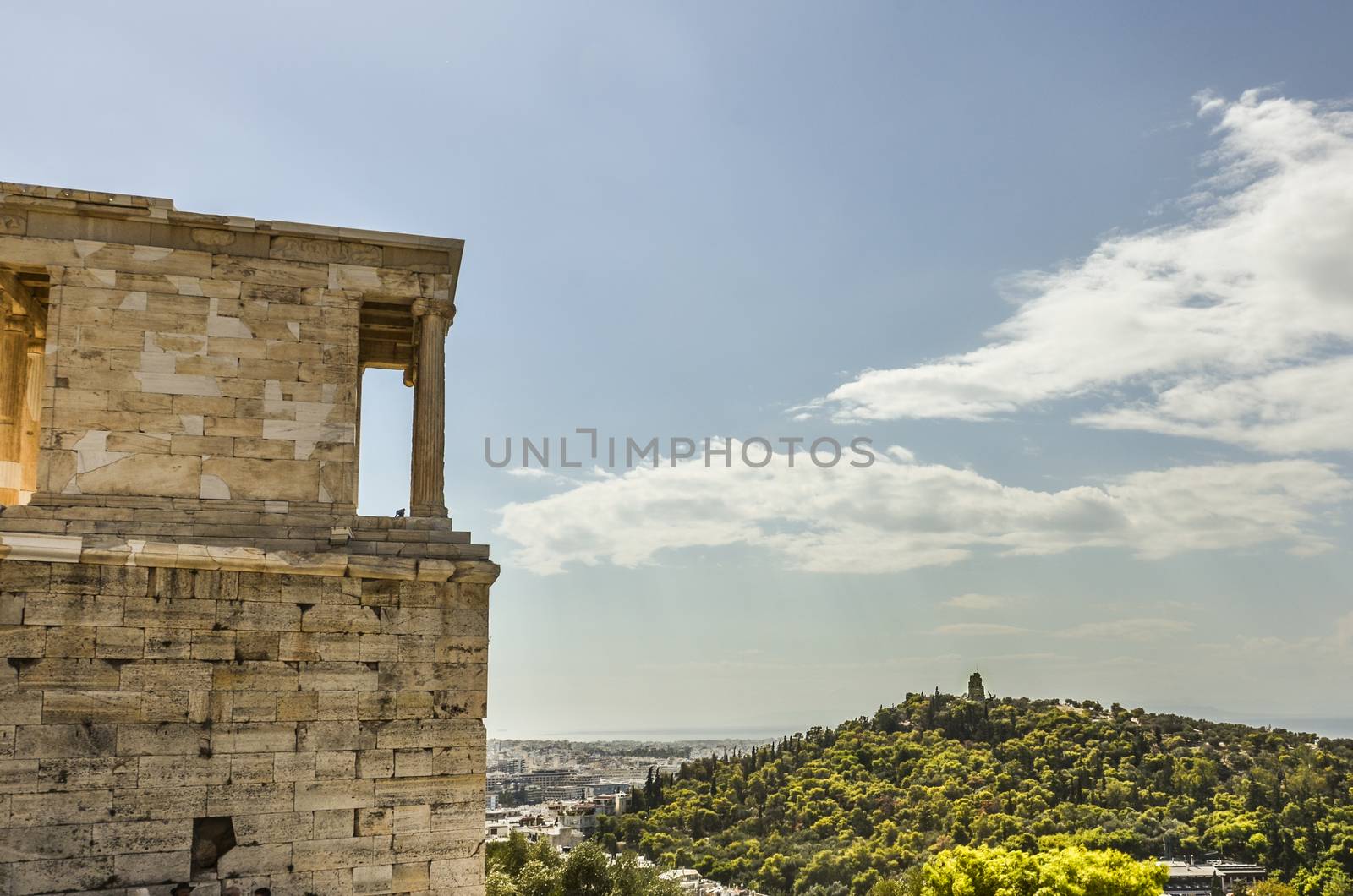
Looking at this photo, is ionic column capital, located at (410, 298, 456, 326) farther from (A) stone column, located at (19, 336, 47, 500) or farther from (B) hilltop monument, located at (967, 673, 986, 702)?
(B) hilltop monument, located at (967, 673, 986, 702)

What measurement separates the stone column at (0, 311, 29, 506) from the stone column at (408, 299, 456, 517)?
4.63m

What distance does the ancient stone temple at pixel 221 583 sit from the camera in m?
10.1

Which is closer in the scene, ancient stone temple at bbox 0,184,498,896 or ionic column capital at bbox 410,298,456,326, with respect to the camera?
ancient stone temple at bbox 0,184,498,896

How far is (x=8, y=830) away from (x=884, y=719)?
2711 inches

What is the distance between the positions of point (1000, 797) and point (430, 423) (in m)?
52.9

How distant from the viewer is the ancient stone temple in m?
10.1

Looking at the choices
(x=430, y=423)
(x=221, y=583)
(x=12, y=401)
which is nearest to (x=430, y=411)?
(x=430, y=423)

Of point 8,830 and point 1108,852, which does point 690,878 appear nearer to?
point 1108,852

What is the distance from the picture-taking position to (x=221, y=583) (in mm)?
10742

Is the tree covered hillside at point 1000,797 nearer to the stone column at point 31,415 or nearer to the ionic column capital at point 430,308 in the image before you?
the ionic column capital at point 430,308

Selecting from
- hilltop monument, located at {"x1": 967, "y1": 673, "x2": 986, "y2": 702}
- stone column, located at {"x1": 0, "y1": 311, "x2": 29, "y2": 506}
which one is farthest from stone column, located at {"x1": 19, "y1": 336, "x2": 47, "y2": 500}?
hilltop monument, located at {"x1": 967, "y1": 673, "x2": 986, "y2": 702}

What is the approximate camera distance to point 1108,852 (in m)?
27.4

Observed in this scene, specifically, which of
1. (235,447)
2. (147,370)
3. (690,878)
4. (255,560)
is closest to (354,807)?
(255,560)

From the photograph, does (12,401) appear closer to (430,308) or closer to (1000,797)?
(430,308)
